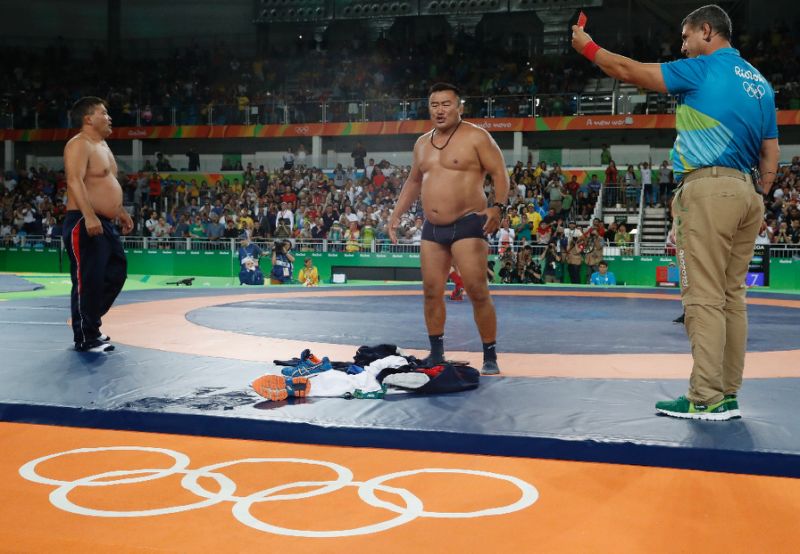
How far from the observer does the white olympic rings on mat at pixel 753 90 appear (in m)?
3.26

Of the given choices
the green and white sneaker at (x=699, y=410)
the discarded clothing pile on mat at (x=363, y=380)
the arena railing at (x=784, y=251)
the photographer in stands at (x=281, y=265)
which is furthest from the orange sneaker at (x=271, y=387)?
the arena railing at (x=784, y=251)

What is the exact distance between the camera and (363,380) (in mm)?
3713

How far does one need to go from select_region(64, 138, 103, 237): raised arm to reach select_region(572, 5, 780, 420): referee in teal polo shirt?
3215mm

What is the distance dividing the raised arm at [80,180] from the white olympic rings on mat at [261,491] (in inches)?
89.5

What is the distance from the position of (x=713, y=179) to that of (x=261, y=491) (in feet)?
7.21

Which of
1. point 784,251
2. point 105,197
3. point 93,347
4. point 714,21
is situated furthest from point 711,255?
point 784,251

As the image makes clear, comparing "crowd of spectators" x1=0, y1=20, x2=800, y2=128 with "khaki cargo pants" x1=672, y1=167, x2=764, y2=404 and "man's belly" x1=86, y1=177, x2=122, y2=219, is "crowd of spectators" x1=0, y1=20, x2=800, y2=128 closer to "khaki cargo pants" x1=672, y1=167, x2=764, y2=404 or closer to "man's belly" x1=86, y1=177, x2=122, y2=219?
"man's belly" x1=86, y1=177, x2=122, y2=219

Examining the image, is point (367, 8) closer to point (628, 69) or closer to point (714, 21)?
point (714, 21)

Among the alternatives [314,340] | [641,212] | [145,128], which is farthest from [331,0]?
[314,340]

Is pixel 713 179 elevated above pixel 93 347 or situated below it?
above

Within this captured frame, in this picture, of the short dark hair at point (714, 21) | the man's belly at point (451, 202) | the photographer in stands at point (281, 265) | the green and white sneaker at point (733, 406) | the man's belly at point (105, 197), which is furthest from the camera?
the photographer in stands at point (281, 265)

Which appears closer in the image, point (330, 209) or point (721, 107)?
point (721, 107)

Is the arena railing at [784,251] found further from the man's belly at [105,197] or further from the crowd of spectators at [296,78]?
the man's belly at [105,197]

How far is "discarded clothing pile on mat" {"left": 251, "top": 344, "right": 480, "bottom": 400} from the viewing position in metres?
3.58
